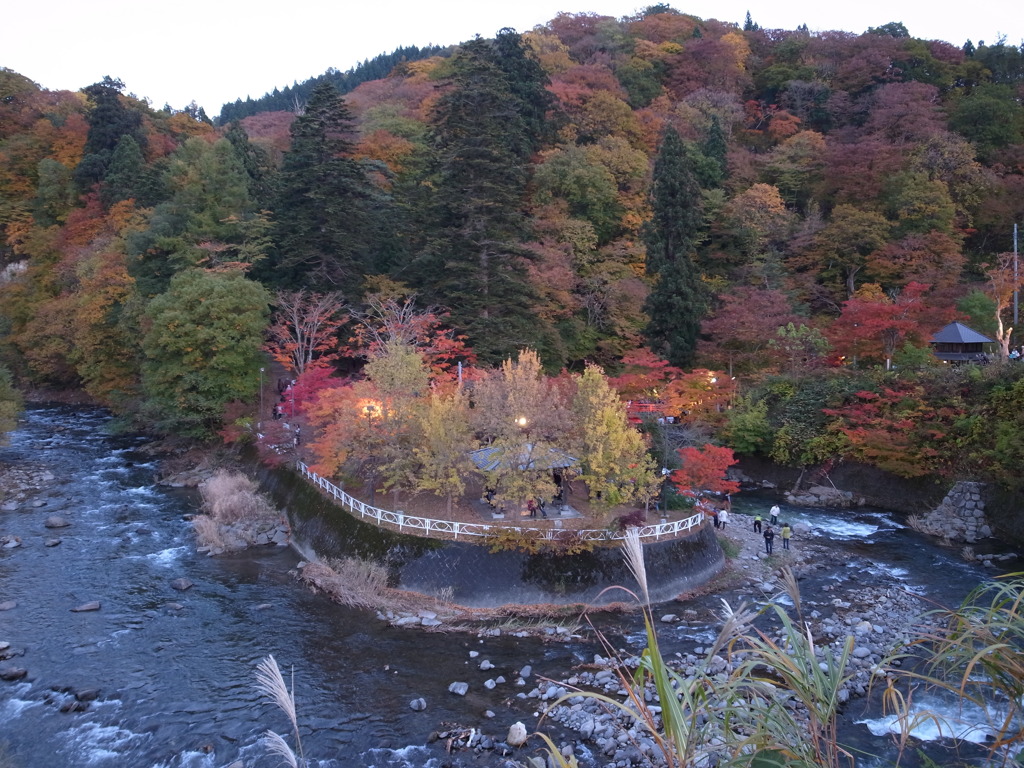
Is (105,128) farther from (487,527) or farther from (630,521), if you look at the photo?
(630,521)

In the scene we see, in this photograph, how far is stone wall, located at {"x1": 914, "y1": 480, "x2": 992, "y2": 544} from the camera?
25.0 metres

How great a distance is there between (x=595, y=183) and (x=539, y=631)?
3146 cm

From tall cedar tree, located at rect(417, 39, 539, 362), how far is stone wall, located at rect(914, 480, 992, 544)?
18.8 metres

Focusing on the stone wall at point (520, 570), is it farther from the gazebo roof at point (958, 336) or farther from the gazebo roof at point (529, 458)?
the gazebo roof at point (958, 336)

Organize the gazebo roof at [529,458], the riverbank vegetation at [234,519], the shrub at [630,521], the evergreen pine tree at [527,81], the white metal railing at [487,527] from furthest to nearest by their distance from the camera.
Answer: the evergreen pine tree at [527,81], the riverbank vegetation at [234,519], the gazebo roof at [529,458], the white metal railing at [487,527], the shrub at [630,521]

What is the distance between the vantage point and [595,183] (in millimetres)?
42688

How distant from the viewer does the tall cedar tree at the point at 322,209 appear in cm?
3803

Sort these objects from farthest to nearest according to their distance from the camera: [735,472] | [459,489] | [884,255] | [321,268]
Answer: [884,255], [321,268], [735,472], [459,489]

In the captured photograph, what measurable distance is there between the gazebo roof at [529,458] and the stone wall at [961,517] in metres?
15.0

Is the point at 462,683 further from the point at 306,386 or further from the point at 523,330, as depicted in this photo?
the point at 523,330

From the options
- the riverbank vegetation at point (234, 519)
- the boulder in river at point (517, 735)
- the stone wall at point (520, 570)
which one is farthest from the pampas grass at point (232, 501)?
the boulder in river at point (517, 735)

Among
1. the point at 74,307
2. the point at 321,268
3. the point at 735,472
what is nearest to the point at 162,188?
the point at 74,307

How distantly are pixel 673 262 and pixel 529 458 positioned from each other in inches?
815

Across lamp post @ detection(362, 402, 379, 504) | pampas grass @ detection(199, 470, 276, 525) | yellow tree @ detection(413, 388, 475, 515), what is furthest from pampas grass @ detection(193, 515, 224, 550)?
yellow tree @ detection(413, 388, 475, 515)
